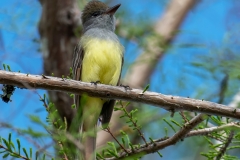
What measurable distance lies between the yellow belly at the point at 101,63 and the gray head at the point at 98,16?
0.54m

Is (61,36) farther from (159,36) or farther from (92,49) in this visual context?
(159,36)

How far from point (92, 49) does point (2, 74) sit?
1.27 m

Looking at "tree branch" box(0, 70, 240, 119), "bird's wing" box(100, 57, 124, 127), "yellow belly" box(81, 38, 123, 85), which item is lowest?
"tree branch" box(0, 70, 240, 119)

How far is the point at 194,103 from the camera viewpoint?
2.49 metres

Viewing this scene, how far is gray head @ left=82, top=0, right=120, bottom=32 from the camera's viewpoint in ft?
14.0

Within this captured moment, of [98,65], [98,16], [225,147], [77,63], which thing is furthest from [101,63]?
[225,147]

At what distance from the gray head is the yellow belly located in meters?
0.54

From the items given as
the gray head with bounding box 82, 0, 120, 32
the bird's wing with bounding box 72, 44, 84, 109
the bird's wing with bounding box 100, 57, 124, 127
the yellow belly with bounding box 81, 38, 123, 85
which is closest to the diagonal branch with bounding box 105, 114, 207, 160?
the bird's wing with bounding box 100, 57, 124, 127

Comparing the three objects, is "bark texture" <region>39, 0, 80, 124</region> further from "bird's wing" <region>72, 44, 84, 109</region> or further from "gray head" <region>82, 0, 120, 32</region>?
"bird's wing" <region>72, 44, 84, 109</region>

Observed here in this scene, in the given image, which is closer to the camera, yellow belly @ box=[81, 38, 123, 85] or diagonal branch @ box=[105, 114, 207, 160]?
diagonal branch @ box=[105, 114, 207, 160]

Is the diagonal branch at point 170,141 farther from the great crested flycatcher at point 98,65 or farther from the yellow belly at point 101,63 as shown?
the yellow belly at point 101,63

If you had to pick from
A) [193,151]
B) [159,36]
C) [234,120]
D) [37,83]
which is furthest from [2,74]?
[193,151]

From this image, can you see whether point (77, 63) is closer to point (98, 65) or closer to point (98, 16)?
point (98, 65)

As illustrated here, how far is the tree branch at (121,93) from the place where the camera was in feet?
8.02
